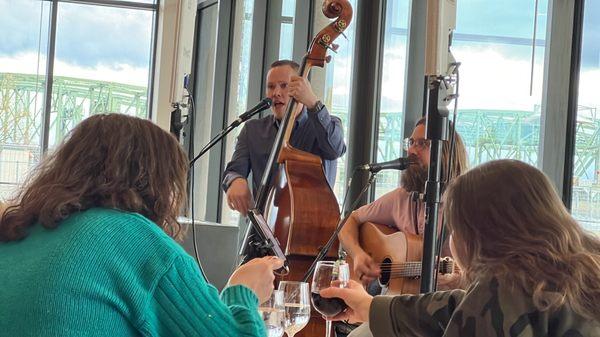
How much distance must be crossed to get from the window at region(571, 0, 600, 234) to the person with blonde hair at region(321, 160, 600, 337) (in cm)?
136

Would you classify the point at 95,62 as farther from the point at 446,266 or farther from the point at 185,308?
the point at 185,308

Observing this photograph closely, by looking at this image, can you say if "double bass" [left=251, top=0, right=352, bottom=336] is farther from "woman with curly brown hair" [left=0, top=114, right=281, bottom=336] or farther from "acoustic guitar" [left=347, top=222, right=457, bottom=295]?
"woman with curly brown hair" [left=0, top=114, right=281, bottom=336]

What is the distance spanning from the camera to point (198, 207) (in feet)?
22.0

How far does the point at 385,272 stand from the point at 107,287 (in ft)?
5.49

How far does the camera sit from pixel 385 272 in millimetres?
2742

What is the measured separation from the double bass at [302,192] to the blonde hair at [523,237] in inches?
55.7

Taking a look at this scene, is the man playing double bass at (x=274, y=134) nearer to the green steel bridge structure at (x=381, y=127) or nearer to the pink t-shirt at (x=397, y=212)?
the pink t-shirt at (x=397, y=212)

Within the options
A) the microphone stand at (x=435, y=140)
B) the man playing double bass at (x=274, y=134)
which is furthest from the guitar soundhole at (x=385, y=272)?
the microphone stand at (x=435, y=140)

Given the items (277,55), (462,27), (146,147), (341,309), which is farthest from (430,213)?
(277,55)

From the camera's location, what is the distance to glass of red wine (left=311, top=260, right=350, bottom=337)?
1.58 meters

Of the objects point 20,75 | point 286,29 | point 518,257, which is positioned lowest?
point 518,257

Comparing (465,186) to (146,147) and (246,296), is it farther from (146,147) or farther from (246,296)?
(146,147)

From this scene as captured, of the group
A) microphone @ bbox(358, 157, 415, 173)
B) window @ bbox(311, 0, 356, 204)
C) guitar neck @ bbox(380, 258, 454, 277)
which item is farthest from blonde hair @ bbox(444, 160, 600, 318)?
window @ bbox(311, 0, 356, 204)

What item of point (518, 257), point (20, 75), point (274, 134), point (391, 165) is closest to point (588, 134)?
point (391, 165)
